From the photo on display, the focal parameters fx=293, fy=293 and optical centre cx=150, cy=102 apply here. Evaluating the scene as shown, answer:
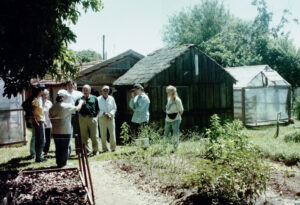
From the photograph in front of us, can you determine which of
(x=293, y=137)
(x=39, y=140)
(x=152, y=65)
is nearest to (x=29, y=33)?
(x=39, y=140)

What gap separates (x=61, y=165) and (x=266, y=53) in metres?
29.2

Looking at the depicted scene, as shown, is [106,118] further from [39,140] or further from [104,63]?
[104,63]

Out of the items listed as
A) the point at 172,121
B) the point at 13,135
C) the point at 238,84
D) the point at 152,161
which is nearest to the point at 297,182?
the point at 152,161

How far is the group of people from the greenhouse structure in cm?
235

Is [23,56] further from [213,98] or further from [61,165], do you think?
[213,98]

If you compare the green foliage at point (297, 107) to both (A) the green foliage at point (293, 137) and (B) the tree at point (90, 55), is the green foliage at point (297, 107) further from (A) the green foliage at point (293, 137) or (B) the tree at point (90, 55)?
(B) the tree at point (90, 55)

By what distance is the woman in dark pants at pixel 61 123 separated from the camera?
6852mm

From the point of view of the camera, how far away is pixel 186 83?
12.8m

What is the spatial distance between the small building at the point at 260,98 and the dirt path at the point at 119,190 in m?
10.9

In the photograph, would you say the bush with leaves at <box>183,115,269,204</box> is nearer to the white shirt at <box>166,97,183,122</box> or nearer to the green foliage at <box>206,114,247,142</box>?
the green foliage at <box>206,114,247,142</box>

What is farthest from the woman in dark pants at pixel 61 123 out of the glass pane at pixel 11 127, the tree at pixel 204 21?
the tree at pixel 204 21

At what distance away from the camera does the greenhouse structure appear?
10.3m

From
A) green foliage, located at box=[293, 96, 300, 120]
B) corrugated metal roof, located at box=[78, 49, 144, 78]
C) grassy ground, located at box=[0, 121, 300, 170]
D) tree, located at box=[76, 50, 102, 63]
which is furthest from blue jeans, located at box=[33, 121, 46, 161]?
tree, located at box=[76, 50, 102, 63]

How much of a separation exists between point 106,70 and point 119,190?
33.4 feet
